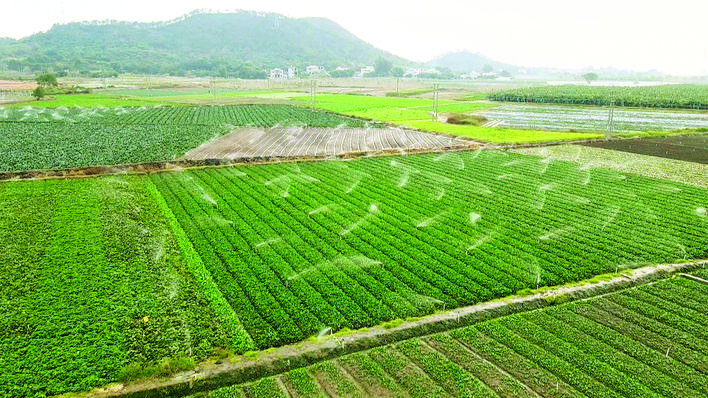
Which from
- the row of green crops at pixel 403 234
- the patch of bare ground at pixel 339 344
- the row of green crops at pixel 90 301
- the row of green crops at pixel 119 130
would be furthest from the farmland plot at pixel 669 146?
the row of green crops at pixel 90 301

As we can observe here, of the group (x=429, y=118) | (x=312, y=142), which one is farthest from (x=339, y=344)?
(x=429, y=118)

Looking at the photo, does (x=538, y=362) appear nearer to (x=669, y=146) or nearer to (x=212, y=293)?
(x=212, y=293)

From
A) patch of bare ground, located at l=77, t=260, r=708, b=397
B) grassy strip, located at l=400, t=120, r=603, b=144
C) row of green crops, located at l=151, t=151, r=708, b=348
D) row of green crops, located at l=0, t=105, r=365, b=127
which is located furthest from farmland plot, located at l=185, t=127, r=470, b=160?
patch of bare ground, located at l=77, t=260, r=708, b=397

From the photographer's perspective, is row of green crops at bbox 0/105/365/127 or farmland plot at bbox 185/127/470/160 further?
row of green crops at bbox 0/105/365/127

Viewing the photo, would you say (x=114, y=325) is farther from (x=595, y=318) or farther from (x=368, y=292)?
(x=595, y=318)

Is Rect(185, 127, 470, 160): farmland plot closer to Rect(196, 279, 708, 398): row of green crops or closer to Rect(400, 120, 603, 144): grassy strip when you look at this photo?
Rect(400, 120, 603, 144): grassy strip

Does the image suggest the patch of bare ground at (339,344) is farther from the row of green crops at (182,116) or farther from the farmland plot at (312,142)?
the row of green crops at (182,116)
